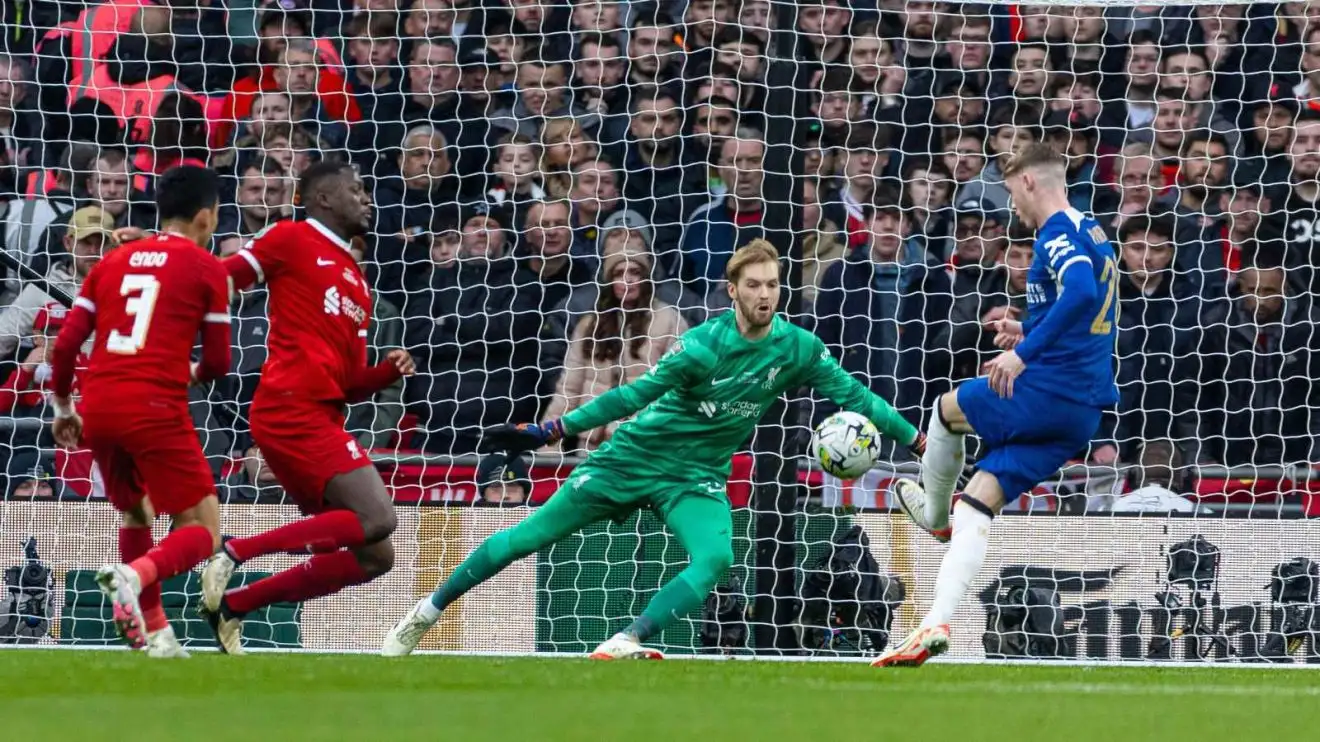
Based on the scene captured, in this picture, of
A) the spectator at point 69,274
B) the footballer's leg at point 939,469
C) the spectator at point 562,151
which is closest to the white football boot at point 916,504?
the footballer's leg at point 939,469

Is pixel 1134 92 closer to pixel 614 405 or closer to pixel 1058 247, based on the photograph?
pixel 1058 247

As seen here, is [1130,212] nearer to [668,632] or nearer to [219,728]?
[668,632]

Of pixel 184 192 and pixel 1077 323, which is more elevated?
pixel 184 192

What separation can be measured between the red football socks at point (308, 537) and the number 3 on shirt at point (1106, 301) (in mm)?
2637

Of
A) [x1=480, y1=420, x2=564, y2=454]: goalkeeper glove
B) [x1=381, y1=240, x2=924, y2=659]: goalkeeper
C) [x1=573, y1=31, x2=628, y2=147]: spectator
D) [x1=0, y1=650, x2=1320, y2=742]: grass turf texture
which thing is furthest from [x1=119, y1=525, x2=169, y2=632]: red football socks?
[x1=573, y1=31, x2=628, y2=147]: spectator

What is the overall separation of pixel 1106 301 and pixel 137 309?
3.22 metres

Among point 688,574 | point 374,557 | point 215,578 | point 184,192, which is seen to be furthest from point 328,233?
point 688,574

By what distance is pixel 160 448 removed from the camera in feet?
19.8

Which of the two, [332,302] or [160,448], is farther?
[332,302]

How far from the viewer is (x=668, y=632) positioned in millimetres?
8242

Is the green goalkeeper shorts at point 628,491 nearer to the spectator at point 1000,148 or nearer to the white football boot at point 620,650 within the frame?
the white football boot at point 620,650

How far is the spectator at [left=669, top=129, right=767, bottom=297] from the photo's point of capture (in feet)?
28.9

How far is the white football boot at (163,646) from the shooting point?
242 inches

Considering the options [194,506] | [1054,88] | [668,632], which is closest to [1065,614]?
[668,632]
